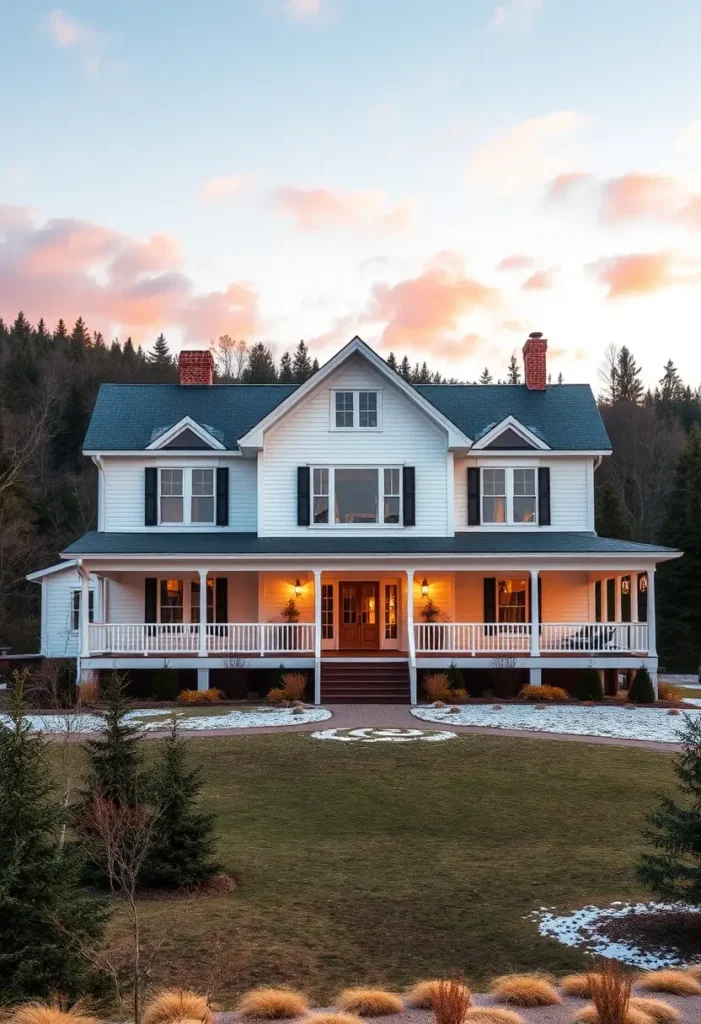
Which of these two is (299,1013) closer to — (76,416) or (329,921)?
(329,921)

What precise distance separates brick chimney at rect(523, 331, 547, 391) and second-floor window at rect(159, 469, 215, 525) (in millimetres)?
11081

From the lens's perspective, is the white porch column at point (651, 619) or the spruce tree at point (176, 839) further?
the white porch column at point (651, 619)

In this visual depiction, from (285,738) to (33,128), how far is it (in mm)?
13336

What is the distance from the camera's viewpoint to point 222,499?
30203 mm

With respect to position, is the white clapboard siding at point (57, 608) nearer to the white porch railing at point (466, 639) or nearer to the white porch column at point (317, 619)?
the white porch column at point (317, 619)

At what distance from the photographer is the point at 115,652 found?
88.1ft

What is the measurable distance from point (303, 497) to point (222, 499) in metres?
2.77

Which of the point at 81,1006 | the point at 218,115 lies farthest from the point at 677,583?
the point at 81,1006

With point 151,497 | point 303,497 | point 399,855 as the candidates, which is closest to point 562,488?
point 303,497

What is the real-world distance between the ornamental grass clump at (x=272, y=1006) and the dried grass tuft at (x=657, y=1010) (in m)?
2.29

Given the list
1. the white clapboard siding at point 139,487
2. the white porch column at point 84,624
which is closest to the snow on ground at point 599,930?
the white porch column at point 84,624

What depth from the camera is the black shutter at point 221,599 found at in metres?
29.9

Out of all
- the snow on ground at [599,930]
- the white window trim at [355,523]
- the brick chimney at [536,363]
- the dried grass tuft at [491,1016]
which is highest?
the brick chimney at [536,363]

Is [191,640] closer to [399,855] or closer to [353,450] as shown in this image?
[353,450]
